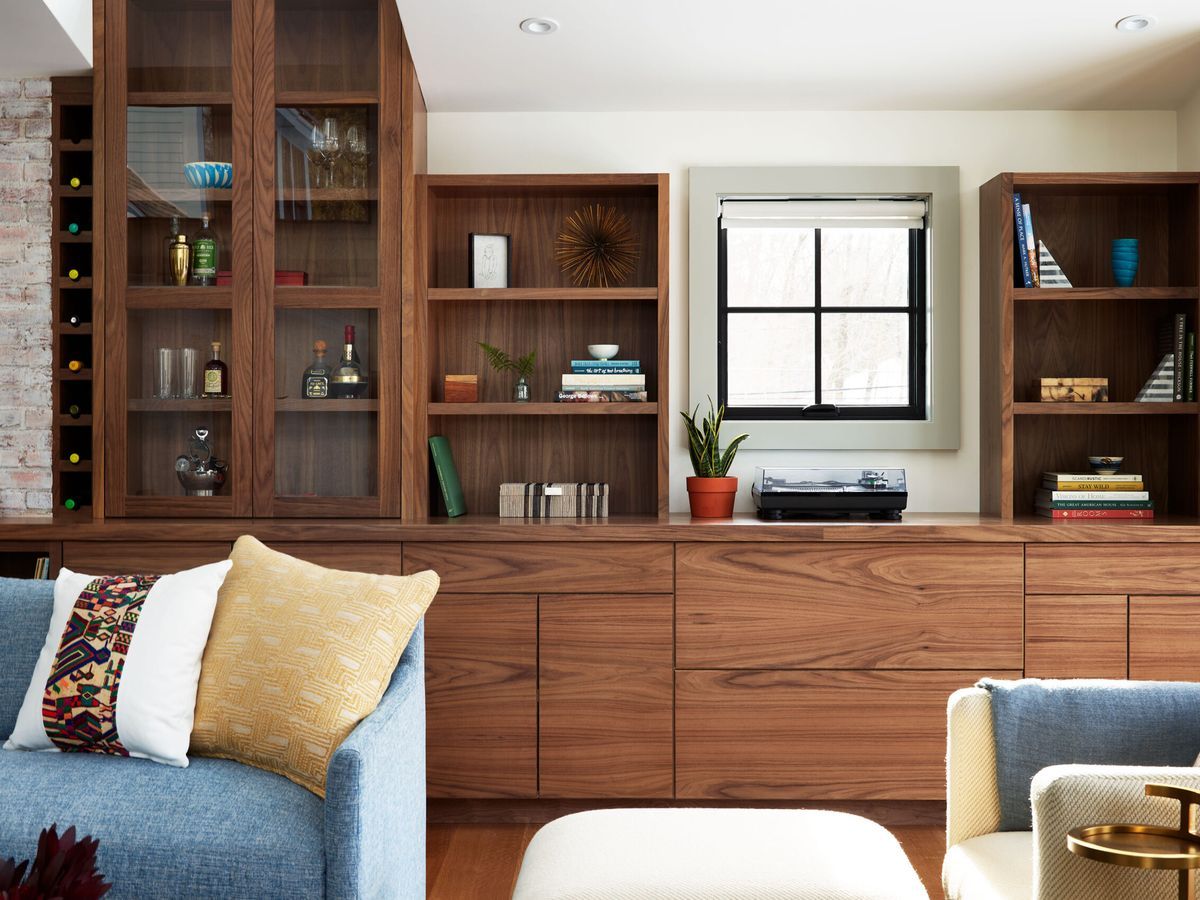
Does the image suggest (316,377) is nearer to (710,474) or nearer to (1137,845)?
(710,474)

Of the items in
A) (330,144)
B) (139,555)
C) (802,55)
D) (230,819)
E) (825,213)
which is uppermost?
(802,55)

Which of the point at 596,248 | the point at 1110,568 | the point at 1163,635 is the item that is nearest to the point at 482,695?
the point at 596,248

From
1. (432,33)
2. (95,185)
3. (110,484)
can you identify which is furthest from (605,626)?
(95,185)

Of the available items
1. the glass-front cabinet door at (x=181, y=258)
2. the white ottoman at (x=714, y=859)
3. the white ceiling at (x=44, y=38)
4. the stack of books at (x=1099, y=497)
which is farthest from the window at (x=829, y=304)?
the white ceiling at (x=44, y=38)

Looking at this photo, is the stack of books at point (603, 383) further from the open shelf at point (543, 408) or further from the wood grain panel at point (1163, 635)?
the wood grain panel at point (1163, 635)

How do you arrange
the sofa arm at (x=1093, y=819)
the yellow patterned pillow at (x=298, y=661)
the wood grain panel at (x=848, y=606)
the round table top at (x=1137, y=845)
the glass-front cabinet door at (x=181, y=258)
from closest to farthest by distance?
the round table top at (x=1137, y=845)
the sofa arm at (x=1093, y=819)
the yellow patterned pillow at (x=298, y=661)
the wood grain panel at (x=848, y=606)
the glass-front cabinet door at (x=181, y=258)

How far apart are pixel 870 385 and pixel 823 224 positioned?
0.56m

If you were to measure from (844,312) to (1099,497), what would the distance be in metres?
0.99

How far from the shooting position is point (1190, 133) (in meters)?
3.34

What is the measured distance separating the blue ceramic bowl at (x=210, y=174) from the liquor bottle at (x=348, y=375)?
567 millimetres

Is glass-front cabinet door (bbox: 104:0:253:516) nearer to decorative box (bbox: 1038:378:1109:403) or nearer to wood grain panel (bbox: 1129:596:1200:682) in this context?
decorative box (bbox: 1038:378:1109:403)

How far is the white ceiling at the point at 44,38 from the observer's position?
2.81 m

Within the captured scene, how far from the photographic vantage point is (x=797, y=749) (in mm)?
2941

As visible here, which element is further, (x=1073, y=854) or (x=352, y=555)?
(x=352, y=555)
